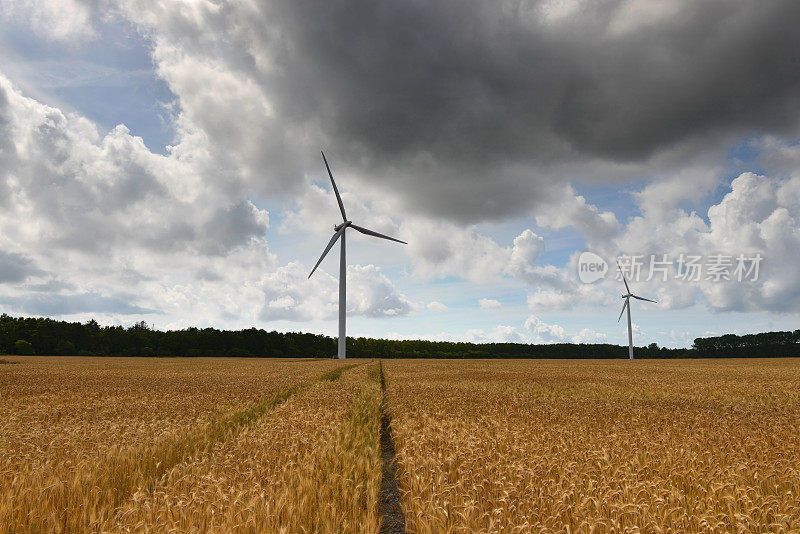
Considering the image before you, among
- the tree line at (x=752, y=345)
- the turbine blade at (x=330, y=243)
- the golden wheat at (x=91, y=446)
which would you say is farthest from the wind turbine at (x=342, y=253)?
the tree line at (x=752, y=345)

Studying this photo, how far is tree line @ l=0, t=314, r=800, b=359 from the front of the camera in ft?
→ 419

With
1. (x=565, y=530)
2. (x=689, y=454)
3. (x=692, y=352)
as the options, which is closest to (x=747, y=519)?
(x=565, y=530)

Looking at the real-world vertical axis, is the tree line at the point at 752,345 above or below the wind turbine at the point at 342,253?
below

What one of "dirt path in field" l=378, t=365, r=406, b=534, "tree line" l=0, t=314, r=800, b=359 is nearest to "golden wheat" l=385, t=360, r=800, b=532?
"dirt path in field" l=378, t=365, r=406, b=534

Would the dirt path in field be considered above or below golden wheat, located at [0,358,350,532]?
below

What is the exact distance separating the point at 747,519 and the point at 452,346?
167 metres

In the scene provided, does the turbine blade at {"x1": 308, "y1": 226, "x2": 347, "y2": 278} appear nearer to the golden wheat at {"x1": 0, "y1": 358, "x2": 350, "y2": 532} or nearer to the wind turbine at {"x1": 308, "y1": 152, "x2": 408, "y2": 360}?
the wind turbine at {"x1": 308, "y1": 152, "x2": 408, "y2": 360}

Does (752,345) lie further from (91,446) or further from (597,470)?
(91,446)

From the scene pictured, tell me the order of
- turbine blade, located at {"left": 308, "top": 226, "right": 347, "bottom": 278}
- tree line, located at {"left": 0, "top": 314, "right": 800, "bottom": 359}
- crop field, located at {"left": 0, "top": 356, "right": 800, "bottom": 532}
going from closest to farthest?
crop field, located at {"left": 0, "top": 356, "right": 800, "bottom": 532}, turbine blade, located at {"left": 308, "top": 226, "right": 347, "bottom": 278}, tree line, located at {"left": 0, "top": 314, "right": 800, "bottom": 359}

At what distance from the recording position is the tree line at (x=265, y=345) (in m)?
128

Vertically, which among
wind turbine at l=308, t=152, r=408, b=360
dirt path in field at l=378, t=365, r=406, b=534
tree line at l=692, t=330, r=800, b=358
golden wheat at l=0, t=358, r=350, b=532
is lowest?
tree line at l=692, t=330, r=800, b=358

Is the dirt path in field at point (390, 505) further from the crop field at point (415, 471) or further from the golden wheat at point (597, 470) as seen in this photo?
the golden wheat at point (597, 470)

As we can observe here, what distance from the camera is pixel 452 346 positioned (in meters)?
169

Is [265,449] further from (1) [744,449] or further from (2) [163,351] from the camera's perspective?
(2) [163,351]
